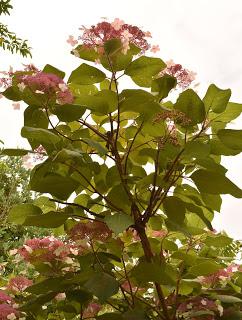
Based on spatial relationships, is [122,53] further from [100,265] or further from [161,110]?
[100,265]

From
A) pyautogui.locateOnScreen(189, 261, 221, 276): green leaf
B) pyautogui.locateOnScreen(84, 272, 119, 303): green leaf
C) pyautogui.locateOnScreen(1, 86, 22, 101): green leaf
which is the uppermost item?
pyautogui.locateOnScreen(1, 86, 22, 101): green leaf

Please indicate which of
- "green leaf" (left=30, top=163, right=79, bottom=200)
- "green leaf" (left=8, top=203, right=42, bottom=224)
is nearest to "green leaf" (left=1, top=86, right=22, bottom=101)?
"green leaf" (left=30, top=163, right=79, bottom=200)

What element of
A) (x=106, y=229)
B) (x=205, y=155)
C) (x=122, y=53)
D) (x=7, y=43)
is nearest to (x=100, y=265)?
(x=106, y=229)

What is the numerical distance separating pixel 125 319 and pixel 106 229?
26 cm

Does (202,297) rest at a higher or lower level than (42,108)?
lower

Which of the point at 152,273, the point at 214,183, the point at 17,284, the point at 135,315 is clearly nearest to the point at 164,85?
the point at 214,183

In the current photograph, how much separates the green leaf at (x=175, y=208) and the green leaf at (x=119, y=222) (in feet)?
0.56

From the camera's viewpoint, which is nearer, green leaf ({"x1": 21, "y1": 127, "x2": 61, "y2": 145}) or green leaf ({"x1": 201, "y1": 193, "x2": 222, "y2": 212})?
green leaf ({"x1": 21, "y1": 127, "x2": 61, "y2": 145})

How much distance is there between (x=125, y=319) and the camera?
1132 millimetres

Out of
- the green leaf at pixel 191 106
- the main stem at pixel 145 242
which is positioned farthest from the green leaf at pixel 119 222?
the green leaf at pixel 191 106

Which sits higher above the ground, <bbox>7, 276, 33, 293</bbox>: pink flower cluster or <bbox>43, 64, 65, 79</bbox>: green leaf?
<bbox>43, 64, 65, 79</bbox>: green leaf

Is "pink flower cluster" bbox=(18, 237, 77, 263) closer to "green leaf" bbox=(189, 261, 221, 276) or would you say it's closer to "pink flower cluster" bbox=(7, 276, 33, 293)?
"pink flower cluster" bbox=(7, 276, 33, 293)

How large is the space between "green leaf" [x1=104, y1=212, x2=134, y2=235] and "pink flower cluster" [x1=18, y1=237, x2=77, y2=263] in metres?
0.33

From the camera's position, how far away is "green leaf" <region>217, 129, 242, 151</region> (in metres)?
1.25
